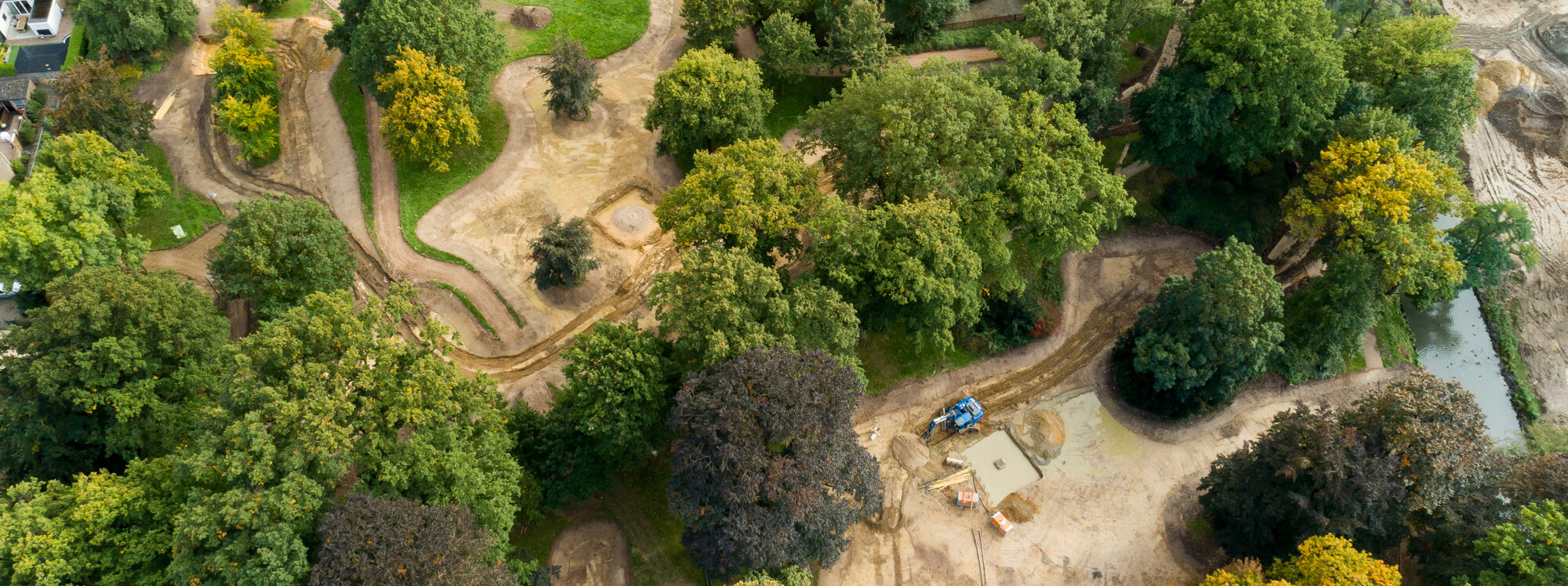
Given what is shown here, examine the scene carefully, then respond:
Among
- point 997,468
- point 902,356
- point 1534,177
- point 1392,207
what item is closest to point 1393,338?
point 1392,207

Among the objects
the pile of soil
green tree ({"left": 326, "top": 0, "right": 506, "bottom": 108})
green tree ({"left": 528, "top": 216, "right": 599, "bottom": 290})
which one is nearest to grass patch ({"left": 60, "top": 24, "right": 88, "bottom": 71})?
green tree ({"left": 326, "top": 0, "right": 506, "bottom": 108})

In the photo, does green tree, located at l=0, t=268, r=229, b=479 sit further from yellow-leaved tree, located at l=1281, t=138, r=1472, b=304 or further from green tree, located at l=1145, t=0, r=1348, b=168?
yellow-leaved tree, located at l=1281, t=138, r=1472, b=304

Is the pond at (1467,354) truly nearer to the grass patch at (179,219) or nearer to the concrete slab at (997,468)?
the concrete slab at (997,468)

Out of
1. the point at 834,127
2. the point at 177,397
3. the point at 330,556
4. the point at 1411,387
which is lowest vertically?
the point at 177,397

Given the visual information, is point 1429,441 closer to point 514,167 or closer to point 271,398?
point 271,398

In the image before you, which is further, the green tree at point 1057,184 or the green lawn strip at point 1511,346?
the green lawn strip at point 1511,346

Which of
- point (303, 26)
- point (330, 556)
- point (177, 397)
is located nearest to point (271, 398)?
point (330, 556)

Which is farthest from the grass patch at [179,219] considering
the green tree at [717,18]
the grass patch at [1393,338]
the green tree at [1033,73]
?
the grass patch at [1393,338]
